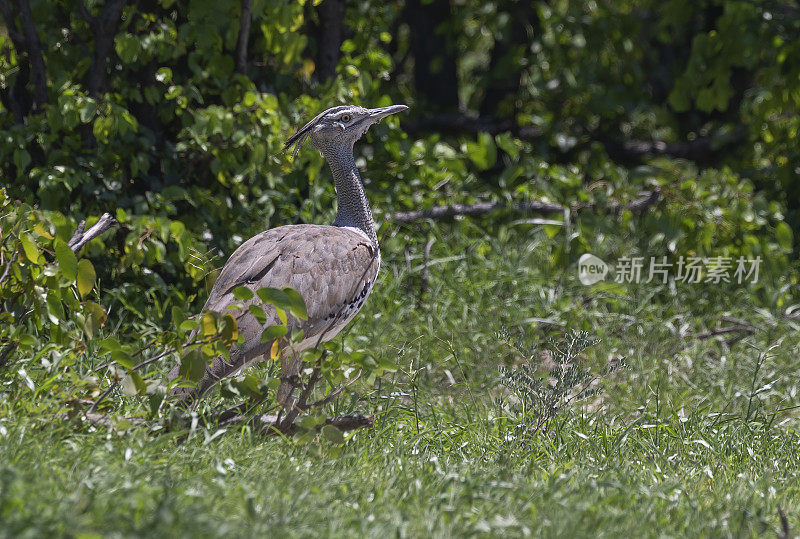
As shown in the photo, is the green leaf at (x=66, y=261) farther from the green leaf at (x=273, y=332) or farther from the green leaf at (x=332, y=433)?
the green leaf at (x=332, y=433)

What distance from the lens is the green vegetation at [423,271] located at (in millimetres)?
2688

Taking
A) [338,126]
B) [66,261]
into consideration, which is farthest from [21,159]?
[66,261]

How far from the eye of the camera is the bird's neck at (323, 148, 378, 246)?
4160 millimetres

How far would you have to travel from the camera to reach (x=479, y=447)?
3.36 metres

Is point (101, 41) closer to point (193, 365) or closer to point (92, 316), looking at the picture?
point (92, 316)

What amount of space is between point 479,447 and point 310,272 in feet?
3.06

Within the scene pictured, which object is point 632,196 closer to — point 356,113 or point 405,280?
point 405,280

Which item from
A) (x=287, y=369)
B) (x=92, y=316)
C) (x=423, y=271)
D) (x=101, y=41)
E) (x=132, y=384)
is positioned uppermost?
(x=101, y=41)

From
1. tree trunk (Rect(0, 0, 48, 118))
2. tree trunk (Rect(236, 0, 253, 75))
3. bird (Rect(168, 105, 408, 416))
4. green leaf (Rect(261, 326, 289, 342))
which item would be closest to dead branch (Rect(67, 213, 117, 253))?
bird (Rect(168, 105, 408, 416))

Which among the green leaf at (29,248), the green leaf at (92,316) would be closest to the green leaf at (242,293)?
the green leaf at (92,316)

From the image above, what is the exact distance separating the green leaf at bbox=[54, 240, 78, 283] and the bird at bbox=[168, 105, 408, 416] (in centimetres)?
47

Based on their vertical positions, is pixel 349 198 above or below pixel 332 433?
above

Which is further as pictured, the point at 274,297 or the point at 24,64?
the point at 24,64

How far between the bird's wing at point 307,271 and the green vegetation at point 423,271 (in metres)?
0.24
